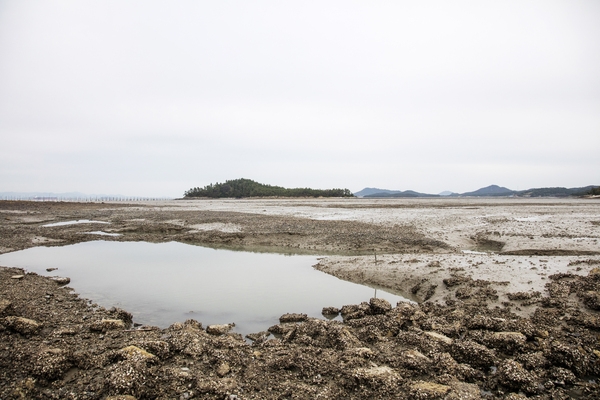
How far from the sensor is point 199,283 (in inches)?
465

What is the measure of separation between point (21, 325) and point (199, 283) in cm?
562

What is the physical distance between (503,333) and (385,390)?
125 inches

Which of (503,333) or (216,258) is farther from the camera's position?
(216,258)

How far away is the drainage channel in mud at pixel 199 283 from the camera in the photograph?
9000mm

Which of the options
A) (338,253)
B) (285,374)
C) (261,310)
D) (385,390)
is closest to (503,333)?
(385,390)

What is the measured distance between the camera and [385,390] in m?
4.93

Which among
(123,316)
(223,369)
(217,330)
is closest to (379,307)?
(217,330)

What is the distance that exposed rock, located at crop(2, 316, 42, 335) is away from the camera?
655cm

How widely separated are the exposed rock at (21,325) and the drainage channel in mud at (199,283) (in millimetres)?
2146

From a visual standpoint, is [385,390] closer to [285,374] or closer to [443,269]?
[285,374]

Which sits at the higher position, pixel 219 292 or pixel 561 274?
pixel 561 274

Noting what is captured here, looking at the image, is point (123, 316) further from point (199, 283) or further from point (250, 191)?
point (250, 191)

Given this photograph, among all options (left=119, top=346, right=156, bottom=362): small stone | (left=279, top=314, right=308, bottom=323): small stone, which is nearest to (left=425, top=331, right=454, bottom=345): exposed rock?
(left=279, top=314, right=308, bottom=323): small stone

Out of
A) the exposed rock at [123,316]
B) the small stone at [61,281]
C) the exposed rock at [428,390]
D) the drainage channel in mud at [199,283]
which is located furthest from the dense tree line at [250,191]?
the exposed rock at [428,390]
